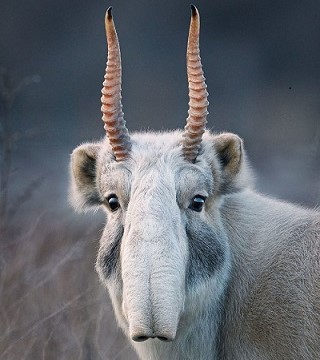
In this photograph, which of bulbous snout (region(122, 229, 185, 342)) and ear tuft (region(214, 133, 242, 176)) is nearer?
bulbous snout (region(122, 229, 185, 342))

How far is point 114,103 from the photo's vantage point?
680 cm

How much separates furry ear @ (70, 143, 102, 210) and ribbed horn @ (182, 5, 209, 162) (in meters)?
0.81

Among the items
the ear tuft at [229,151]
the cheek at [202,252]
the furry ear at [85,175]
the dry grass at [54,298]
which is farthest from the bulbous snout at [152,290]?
the dry grass at [54,298]

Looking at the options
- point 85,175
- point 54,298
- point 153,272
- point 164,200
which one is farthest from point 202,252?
point 54,298

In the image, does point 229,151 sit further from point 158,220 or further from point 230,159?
point 158,220

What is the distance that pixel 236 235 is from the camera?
7160mm

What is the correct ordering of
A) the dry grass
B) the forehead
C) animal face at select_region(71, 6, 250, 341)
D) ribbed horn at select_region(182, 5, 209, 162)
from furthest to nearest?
the dry grass → ribbed horn at select_region(182, 5, 209, 162) → the forehead → animal face at select_region(71, 6, 250, 341)

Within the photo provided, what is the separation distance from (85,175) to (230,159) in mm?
1090

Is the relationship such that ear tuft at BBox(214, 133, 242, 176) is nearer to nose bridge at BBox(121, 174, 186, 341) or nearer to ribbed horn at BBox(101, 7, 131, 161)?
ribbed horn at BBox(101, 7, 131, 161)

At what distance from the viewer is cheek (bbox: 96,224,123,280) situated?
22.0 ft

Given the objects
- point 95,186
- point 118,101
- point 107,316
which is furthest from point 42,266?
point 118,101

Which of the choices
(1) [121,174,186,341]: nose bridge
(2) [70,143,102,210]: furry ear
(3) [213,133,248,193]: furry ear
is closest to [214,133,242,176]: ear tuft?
(3) [213,133,248,193]: furry ear

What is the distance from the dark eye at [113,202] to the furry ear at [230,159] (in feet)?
2.60

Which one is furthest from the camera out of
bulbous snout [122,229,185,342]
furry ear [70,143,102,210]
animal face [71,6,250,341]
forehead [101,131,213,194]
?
furry ear [70,143,102,210]
